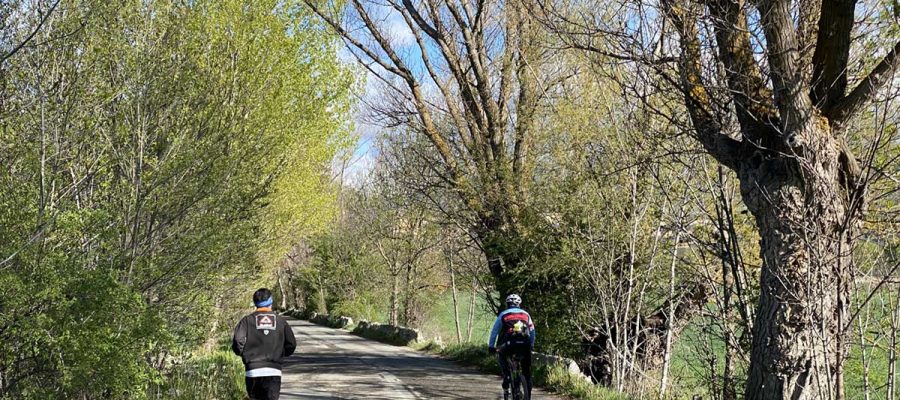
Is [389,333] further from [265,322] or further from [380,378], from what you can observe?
[265,322]

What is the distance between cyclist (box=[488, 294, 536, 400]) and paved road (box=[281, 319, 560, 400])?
2.15m

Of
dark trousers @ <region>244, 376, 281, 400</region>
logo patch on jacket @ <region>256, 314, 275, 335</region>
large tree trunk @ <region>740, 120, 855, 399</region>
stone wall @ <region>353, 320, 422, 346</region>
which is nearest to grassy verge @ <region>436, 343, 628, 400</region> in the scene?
large tree trunk @ <region>740, 120, 855, 399</region>

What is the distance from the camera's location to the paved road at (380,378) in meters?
13.1

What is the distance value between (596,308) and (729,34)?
29.0 feet

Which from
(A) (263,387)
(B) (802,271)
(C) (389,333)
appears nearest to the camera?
(B) (802,271)

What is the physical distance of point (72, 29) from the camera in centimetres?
867

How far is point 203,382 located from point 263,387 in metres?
4.79

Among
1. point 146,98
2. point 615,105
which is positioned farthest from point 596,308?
point 146,98

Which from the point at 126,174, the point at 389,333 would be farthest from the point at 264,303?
the point at 389,333

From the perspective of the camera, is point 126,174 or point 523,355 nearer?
point 126,174

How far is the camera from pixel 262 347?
25.3ft

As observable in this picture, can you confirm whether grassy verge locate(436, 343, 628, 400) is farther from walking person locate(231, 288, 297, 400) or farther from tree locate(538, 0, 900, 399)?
walking person locate(231, 288, 297, 400)

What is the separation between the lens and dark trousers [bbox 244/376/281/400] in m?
7.76

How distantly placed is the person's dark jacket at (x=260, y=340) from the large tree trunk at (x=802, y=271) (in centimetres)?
464
